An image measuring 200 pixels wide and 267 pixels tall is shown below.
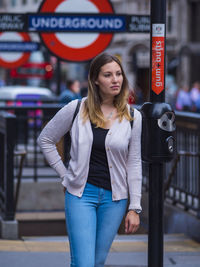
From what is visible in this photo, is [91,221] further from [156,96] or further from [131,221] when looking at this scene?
[156,96]

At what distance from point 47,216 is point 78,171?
607cm

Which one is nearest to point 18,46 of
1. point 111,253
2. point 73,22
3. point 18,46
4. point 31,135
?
point 18,46

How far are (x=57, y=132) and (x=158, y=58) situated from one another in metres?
0.71

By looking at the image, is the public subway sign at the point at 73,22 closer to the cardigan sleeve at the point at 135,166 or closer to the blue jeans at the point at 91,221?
the cardigan sleeve at the point at 135,166

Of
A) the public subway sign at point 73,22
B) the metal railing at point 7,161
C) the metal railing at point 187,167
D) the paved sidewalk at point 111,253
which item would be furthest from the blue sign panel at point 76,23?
the paved sidewalk at point 111,253

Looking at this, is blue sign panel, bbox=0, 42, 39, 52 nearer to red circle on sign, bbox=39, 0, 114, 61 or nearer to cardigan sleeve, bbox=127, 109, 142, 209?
red circle on sign, bbox=39, 0, 114, 61

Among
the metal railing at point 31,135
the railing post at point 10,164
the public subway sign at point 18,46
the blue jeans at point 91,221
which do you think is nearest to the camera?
the blue jeans at point 91,221

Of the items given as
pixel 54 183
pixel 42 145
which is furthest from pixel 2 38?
pixel 42 145

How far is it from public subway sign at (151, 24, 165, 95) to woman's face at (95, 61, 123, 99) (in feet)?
0.71

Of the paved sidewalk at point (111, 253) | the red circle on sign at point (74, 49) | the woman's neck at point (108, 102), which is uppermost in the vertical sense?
the red circle on sign at point (74, 49)

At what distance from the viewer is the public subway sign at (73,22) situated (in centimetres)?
739

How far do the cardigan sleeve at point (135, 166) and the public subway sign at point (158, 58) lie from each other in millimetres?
210

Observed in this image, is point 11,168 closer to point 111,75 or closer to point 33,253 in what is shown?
point 33,253

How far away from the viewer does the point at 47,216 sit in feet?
33.8
